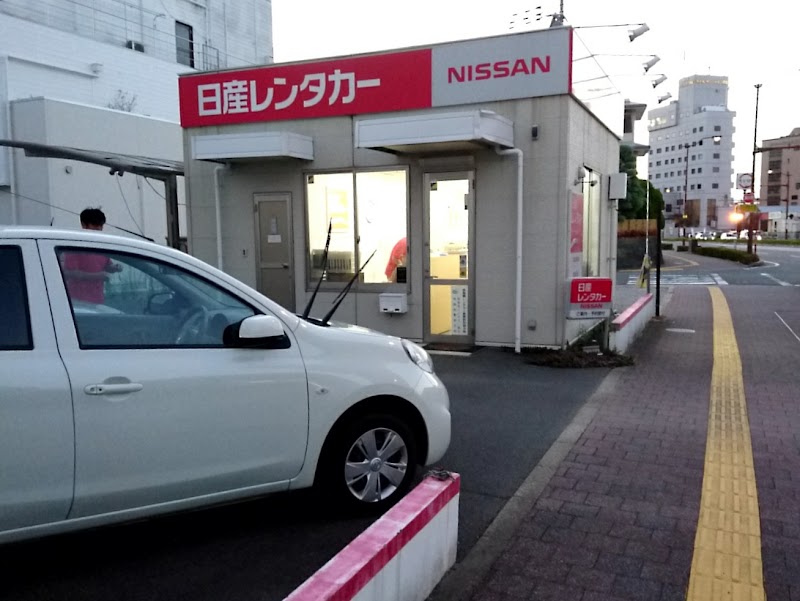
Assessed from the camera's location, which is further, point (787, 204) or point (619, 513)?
point (787, 204)

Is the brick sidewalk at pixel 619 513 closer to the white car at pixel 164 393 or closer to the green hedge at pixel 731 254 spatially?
the white car at pixel 164 393

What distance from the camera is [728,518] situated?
408cm

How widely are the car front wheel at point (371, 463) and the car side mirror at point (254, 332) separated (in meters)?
0.73

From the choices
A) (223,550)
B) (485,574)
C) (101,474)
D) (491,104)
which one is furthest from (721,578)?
(491,104)

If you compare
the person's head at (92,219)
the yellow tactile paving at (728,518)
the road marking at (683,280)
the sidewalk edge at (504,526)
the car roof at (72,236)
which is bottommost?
the yellow tactile paving at (728,518)

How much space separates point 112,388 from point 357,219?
714cm

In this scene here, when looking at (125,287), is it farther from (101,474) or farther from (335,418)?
(335,418)

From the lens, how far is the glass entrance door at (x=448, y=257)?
9469mm

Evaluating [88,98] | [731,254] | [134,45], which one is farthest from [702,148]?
[88,98]

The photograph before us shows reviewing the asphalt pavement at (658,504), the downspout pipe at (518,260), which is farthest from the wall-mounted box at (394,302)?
the asphalt pavement at (658,504)

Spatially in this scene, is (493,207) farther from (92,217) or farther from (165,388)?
(165,388)

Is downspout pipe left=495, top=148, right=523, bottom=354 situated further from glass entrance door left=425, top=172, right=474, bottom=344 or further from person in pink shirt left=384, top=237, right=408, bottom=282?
person in pink shirt left=384, top=237, right=408, bottom=282

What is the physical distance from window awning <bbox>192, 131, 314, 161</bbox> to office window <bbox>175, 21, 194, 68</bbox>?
85.3ft

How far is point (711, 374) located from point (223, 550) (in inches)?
262
